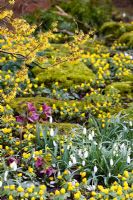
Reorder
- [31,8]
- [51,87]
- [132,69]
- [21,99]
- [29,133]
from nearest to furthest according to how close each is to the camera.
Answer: [29,133] → [21,99] → [51,87] → [132,69] → [31,8]

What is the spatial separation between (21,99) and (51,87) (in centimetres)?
A: 74

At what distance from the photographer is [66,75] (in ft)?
22.6

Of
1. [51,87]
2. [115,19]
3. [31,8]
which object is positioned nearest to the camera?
[51,87]

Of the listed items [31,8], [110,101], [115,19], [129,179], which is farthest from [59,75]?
[115,19]

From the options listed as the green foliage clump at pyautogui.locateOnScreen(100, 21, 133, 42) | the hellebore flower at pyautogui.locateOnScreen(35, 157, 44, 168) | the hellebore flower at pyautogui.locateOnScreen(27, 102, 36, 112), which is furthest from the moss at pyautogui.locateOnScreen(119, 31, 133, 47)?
the hellebore flower at pyautogui.locateOnScreen(35, 157, 44, 168)

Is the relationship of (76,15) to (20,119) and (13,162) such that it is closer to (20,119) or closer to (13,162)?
(20,119)

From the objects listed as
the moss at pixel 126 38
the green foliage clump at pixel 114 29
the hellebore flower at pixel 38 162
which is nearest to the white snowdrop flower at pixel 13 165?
the hellebore flower at pixel 38 162

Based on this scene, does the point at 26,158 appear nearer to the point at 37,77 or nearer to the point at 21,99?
the point at 21,99

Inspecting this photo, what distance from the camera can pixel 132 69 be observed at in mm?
7758

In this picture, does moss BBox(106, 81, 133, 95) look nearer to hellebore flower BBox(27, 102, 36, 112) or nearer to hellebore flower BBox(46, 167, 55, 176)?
hellebore flower BBox(27, 102, 36, 112)

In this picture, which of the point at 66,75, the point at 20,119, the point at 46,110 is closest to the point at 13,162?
the point at 20,119

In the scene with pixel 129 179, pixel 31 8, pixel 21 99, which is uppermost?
pixel 31 8

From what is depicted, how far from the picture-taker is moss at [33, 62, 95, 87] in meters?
6.76

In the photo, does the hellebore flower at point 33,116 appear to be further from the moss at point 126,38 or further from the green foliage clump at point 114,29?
the green foliage clump at point 114,29
